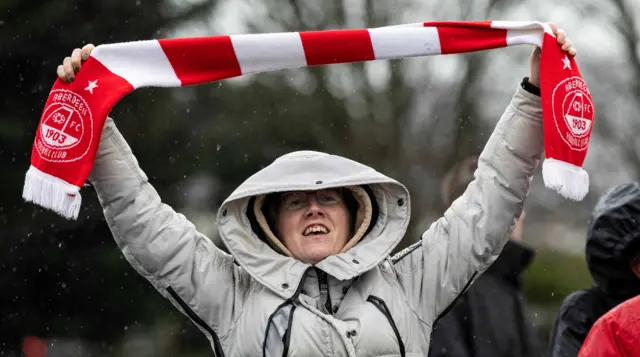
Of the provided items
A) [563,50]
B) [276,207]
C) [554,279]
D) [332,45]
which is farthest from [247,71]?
[554,279]

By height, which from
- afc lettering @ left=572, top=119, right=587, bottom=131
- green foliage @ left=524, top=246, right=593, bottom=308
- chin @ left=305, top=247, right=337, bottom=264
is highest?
afc lettering @ left=572, top=119, right=587, bottom=131

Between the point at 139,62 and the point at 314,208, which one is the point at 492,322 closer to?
the point at 314,208

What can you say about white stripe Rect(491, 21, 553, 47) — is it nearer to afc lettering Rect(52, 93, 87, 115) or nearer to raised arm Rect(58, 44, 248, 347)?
raised arm Rect(58, 44, 248, 347)

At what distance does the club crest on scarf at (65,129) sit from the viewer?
4230mm

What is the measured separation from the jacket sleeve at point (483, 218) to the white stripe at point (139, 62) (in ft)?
3.54

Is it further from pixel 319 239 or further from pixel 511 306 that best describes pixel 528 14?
pixel 319 239

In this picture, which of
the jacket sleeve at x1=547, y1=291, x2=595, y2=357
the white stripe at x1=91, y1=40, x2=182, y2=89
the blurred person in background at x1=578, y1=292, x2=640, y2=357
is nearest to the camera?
the blurred person in background at x1=578, y1=292, x2=640, y2=357

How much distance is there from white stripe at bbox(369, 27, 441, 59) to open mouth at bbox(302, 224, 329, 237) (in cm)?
66

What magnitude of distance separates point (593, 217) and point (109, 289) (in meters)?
6.46

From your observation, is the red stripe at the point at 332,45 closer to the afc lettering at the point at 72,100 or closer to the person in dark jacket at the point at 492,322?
the afc lettering at the point at 72,100

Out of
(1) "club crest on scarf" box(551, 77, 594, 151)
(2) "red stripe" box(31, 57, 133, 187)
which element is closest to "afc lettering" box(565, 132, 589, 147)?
(1) "club crest on scarf" box(551, 77, 594, 151)

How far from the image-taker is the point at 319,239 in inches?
175

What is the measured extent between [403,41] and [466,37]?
230 mm

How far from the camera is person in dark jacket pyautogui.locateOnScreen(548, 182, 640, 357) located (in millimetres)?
4773
